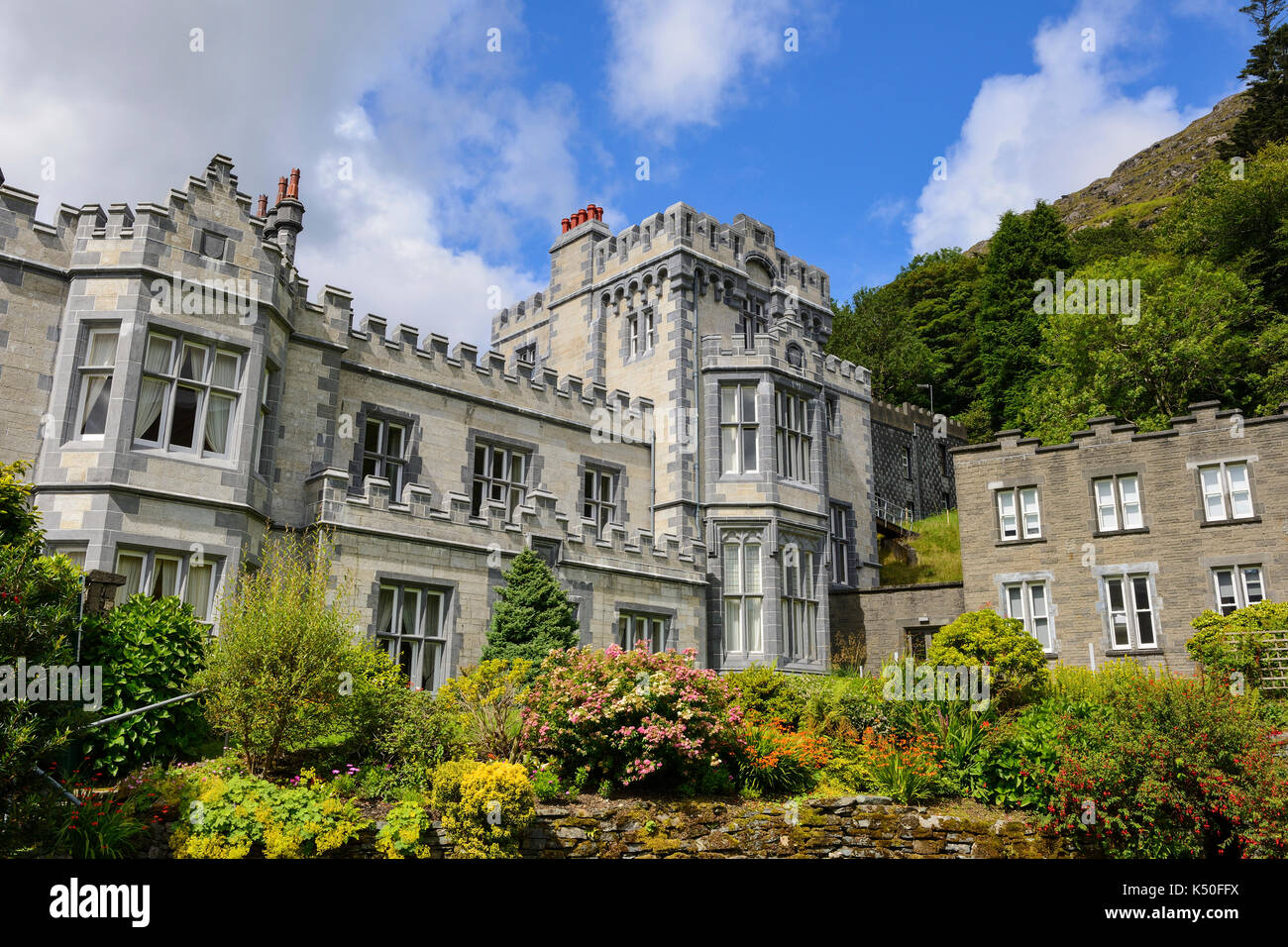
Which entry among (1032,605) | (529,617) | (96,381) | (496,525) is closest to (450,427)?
(496,525)

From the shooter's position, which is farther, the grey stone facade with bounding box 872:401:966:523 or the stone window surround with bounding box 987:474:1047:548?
the grey stone facade with bounding box 872:401:966:523

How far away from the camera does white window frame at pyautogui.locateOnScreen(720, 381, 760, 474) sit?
2550cm

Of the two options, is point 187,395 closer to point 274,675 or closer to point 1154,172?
point 274,675

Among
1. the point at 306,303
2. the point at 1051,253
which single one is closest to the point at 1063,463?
the point at 306,303

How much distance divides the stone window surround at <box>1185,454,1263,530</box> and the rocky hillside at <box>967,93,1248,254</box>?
77508 mm

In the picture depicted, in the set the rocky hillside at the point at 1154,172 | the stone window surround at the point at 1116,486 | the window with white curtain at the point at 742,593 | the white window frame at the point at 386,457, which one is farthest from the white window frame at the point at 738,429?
the rocky hillside at the point at 1154,172

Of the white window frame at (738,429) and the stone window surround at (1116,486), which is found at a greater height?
the white window frame at (738,429)

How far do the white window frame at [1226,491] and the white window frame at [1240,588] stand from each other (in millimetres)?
1202

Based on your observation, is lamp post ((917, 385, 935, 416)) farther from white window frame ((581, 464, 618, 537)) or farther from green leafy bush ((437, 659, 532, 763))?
green leafy bush ((437, 659, 532, 763))

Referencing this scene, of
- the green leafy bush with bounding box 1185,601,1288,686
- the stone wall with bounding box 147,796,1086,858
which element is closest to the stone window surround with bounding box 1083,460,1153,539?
the green leafy bush with bounding box 1185,601,1288,686

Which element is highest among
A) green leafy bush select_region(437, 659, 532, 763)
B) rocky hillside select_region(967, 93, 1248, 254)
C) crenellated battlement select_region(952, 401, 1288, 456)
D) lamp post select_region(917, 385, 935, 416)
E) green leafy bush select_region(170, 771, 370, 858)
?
rocky hillside select_region(967, 93, 1248, 254)

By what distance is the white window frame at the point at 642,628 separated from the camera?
22094 millimetres

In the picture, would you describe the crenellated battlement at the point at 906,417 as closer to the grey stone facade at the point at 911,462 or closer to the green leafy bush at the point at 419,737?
the grey stone facade at the point at 911,462

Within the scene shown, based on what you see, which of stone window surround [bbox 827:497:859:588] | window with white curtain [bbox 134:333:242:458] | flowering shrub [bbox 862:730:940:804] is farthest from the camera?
stone window surround [bbox 827:497:859:588]
